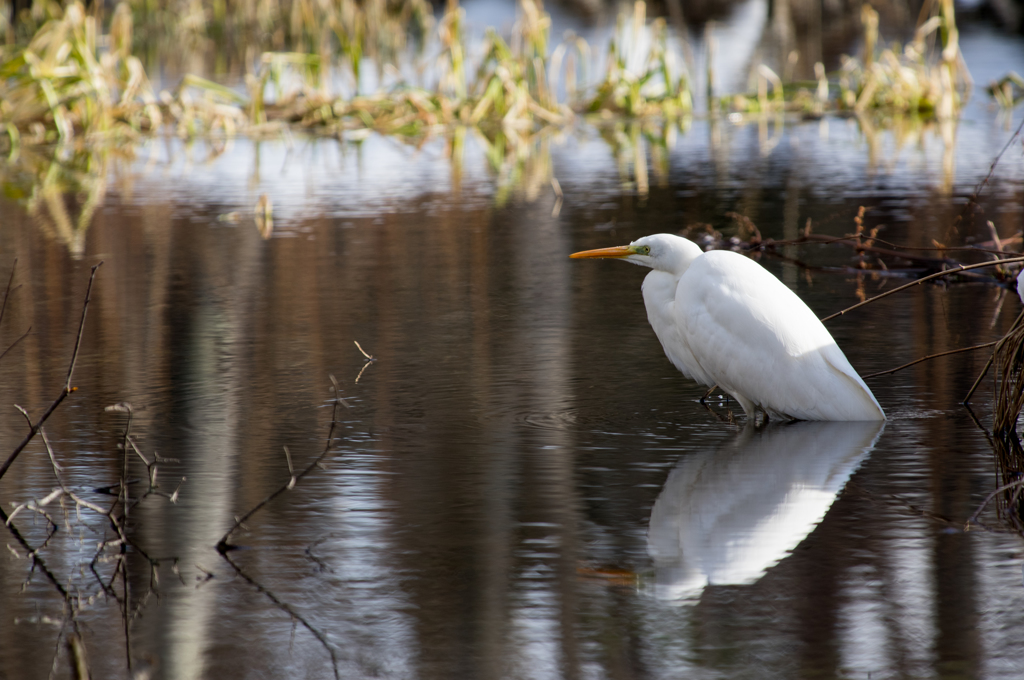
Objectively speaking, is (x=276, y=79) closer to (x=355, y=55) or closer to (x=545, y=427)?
(x=355, y=55)

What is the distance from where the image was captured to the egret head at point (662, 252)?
17.7 feet

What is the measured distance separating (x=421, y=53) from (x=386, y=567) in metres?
21.6

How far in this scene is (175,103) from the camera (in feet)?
51.6

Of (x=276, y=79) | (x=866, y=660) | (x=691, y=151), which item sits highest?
(x=276, y=79)

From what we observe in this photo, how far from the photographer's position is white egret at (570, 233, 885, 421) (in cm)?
482

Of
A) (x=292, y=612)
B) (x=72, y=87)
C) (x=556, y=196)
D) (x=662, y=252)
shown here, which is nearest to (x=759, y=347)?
(x=662, y=252)

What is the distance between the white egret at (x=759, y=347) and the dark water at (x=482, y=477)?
0.43ft

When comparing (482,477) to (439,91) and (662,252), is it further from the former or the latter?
(439,91)

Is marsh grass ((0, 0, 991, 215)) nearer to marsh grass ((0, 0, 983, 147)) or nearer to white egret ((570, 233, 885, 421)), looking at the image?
marsh grass ((0, 0, 983, 147))

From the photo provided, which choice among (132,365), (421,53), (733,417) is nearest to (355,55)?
(421,53)

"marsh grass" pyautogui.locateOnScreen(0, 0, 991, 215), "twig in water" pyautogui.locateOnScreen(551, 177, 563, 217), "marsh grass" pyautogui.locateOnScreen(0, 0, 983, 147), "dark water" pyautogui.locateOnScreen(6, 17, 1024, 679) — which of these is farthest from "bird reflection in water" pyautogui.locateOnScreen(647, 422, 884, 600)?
"marsh grass" pyautogui.locateOnScreen(0, 0, 983, 147)

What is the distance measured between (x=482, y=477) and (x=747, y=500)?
0.85 meters

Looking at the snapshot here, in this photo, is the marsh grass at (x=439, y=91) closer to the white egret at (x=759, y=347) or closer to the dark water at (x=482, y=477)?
the dark water at (x=482, y=477)

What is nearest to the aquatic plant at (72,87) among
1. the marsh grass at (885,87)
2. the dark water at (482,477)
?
the dark water at (482,477)
